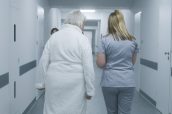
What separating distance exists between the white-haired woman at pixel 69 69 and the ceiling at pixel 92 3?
16.8ft

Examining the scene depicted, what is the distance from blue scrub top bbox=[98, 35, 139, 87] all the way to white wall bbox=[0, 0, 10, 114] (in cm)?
126

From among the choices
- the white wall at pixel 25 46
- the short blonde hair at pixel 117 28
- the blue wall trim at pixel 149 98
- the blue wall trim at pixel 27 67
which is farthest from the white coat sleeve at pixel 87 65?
the blue wall trim at pixel 149 98

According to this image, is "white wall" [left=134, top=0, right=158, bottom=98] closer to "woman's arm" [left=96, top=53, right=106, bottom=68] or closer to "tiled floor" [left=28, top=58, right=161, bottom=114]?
"tiled floor" [left=28, top=58, right=161, bottom=114]

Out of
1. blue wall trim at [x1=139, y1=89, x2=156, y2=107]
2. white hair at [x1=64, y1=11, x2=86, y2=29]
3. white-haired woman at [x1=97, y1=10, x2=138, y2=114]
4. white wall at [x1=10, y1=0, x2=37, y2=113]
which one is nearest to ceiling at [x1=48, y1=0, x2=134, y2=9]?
white wall at [x1=10, y1=0, x2=37, y2=113]

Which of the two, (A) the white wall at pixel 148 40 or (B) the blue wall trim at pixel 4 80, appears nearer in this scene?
(B) the blue wall trim at pixel 4 80

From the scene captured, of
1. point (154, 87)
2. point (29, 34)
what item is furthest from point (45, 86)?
point (154, 87)

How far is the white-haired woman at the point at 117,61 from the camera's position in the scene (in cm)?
248

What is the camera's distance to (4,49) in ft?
10.8

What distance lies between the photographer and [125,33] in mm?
2494

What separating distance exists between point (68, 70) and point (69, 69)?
0.5 inches

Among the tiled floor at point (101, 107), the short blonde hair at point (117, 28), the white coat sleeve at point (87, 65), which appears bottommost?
the tiled floor at point (101, 107)

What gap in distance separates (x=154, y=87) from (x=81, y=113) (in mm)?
3015

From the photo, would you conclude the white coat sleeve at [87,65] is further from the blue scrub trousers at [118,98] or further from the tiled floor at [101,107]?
the tiled floor at [101,107]

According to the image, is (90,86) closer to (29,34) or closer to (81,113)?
(81,113)
